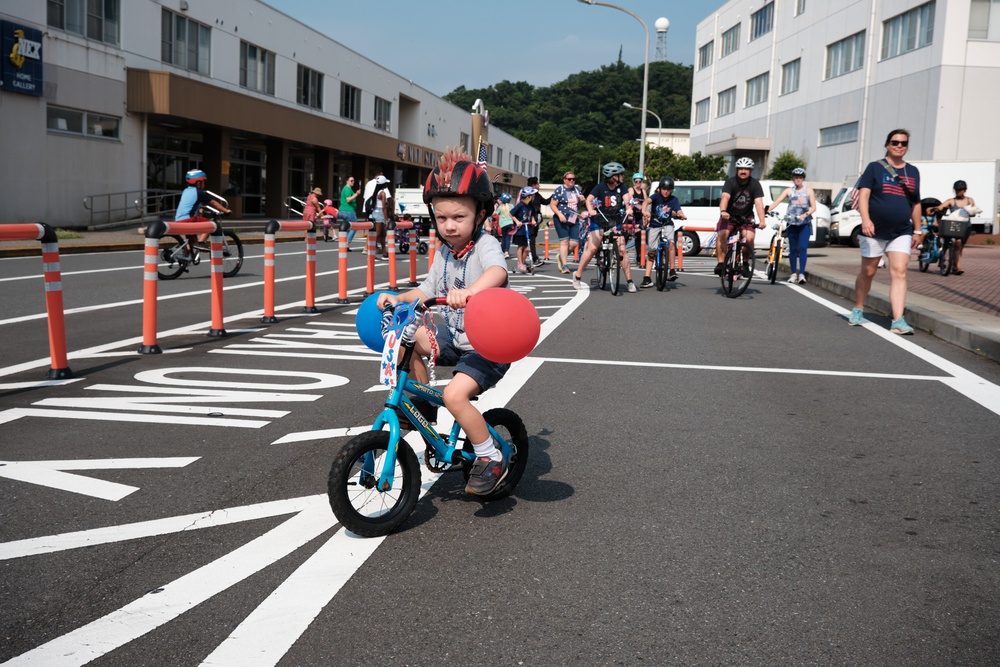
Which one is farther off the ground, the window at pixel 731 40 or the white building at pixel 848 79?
the window at pixel 731 40

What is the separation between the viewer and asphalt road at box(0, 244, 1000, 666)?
3020 millimetres

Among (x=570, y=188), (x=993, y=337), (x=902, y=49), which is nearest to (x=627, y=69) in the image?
(x=902, y=49)

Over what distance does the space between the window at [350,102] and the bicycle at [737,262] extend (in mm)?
37399

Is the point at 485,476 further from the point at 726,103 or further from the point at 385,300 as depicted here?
the point at 726,103

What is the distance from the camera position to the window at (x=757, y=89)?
57656 mm

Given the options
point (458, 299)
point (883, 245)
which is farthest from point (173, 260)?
point (458, 299)

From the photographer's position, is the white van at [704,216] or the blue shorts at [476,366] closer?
the blue shorts at [476,366]

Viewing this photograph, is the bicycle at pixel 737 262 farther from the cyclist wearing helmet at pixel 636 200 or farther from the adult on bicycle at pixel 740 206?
the cyclist wearing helmet at pixel 636 200

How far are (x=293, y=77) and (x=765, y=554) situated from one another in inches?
1653

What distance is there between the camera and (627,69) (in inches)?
5974

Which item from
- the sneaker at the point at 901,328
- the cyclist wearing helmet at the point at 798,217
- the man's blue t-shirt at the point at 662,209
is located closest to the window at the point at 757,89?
the cyclist wearing helmet at the point at 798,217

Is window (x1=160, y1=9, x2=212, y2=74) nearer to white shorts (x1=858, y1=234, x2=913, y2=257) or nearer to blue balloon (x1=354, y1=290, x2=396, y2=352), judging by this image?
white shorts (x1=858, y1=234, x2=913, y2=257)

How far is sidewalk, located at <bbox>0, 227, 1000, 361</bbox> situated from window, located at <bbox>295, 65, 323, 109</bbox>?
16446 millimetres

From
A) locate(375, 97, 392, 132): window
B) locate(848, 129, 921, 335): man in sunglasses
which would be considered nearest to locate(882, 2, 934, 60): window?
locate(375, 97, 392, 132): window
